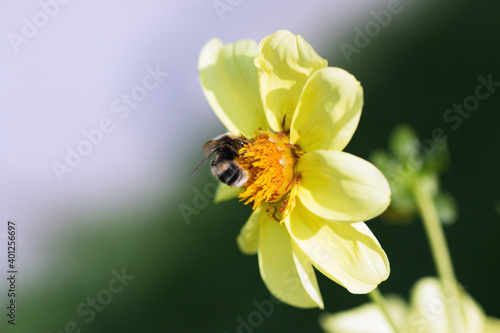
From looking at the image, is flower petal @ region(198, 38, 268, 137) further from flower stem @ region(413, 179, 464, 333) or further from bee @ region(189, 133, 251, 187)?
flower stem @ region(413, 179, 464, 333)

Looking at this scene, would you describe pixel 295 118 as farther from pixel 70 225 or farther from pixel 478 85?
pixel 70 225

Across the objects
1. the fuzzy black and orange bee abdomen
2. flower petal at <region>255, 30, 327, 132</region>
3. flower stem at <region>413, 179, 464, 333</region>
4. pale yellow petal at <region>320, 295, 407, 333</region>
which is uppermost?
flower petal at <region>255, 30, 327, 132</region>

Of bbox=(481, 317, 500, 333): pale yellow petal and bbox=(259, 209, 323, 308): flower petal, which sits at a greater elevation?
bbox=(259, 209, 323, 308): flower petal

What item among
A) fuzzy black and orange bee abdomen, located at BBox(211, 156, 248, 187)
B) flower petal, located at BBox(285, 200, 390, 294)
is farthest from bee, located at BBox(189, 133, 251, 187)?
flower petal, located at BBox(285, 200, 390, 294)

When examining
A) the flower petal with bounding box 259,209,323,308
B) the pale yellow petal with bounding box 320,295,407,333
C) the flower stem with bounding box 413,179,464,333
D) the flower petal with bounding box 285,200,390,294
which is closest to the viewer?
the flower petal with bounding box 285,200,390,294

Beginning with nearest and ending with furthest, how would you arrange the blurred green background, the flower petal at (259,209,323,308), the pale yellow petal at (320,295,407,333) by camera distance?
1. the flower petal at (259,209,323,308)
2. the pale yellow petal at (320,295,407,333)
3. the blurred green background

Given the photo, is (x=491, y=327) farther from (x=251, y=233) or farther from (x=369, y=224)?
(x=369, y=224)
